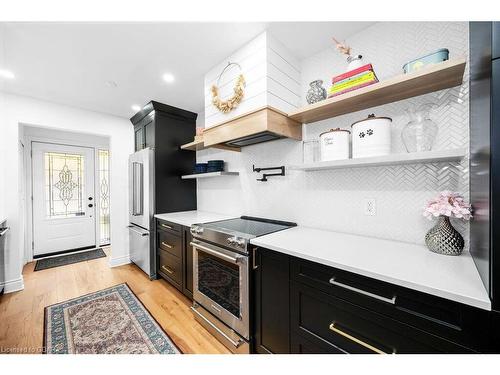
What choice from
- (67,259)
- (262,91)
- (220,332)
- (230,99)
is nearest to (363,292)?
(220,332)

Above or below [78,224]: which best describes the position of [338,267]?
above

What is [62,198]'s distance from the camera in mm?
3896

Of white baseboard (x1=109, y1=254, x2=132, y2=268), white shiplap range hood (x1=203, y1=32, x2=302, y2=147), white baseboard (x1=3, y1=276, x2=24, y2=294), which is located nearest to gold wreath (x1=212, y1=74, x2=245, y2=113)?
white shiplap range hood (x1=203, y1=32, x2=302, y2=147)

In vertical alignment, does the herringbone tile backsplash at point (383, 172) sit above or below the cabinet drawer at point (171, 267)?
above

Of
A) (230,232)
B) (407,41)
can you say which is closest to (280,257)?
(230,232)

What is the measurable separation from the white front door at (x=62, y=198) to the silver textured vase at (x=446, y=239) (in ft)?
17.1

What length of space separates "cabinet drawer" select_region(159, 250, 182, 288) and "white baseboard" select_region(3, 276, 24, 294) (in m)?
1.66

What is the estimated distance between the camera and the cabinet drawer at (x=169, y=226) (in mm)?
2339

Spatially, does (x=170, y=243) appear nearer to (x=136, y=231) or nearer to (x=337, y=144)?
(x=136, y=231)

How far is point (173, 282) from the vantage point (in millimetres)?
2486

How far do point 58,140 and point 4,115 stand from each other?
1414mm

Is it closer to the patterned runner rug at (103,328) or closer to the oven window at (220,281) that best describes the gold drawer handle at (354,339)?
the oven window at (220,281)

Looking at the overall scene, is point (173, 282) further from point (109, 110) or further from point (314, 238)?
point (109, 110)

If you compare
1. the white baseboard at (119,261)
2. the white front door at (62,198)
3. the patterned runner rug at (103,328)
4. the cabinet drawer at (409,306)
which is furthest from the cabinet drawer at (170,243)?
the white front door at (62,198)
